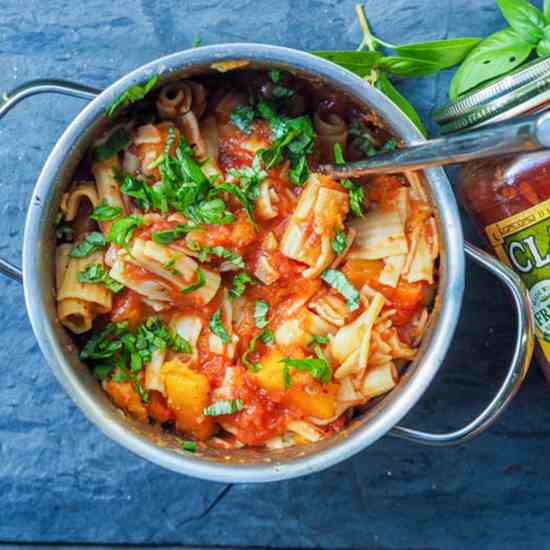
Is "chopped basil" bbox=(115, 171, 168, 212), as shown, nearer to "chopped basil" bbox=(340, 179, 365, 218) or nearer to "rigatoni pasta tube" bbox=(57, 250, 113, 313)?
"rigatoni pasta tube" bbox=(57, 250, 113, 313)

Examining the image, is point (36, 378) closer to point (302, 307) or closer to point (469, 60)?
point (302, 307)

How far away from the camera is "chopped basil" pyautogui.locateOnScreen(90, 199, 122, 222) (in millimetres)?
2150

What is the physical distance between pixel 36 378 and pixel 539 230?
1.66 metres

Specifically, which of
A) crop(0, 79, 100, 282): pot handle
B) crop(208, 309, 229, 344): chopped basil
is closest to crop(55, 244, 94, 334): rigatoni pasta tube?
crop(0, 79, 100, 282): pot handle

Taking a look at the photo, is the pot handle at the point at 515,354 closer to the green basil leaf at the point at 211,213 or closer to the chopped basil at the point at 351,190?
the chopped basil at the point at 351,190

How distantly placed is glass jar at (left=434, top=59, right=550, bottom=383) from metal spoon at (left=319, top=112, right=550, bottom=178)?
0.91 ft

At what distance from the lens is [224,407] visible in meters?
2.20

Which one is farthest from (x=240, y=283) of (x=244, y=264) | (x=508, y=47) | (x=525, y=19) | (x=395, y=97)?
(x=525, y=19)

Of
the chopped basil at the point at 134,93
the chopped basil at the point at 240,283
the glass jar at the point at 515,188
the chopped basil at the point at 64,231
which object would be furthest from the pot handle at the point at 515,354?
the chopped basil at the point at 64,231

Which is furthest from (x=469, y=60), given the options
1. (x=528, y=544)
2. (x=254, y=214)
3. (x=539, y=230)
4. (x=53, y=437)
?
(x=53, y=437)

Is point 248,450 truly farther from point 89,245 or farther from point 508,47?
point 508,47

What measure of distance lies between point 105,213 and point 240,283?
42cm

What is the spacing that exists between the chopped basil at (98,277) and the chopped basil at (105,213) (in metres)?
0.13

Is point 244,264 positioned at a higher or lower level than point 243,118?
lower
